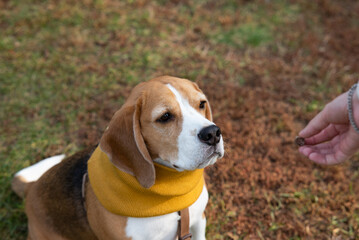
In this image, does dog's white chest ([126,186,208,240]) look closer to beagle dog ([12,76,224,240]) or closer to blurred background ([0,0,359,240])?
beagle dog ([12,76,224,240])

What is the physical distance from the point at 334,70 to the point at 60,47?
514 cm

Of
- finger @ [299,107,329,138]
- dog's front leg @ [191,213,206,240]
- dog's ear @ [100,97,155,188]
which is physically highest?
dog's ear @ [100,97,155,188]

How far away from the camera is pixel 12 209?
418 cm

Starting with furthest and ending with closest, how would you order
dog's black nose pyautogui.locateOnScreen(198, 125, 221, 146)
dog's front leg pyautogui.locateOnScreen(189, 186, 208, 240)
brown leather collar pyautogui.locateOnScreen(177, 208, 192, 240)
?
dog's front leg pyautogui.locateOnScreen(189, 186, 208, 240), brown leather collar pyautogui.locateOnScreen(177, 208, 192, 240), dog's black nose pyautogui.locateOnScreen(198, 125, 221, 146)

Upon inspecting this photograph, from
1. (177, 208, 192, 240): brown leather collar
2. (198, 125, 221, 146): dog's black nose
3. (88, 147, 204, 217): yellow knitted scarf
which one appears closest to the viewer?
(198, 125, 221, 146): dog's black nose

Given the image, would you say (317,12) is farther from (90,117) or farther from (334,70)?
(90,117)

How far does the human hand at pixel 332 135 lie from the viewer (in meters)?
3.12

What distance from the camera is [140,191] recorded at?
8.91 ft

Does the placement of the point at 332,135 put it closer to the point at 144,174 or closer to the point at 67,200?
the point at 144,174

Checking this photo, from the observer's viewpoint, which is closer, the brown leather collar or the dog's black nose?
the dog's black nose

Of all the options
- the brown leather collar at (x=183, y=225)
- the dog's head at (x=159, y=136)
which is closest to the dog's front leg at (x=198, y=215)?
the brown leather collar at (x=183, y=225)

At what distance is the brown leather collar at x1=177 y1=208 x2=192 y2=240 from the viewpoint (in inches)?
112

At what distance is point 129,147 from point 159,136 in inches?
9.8

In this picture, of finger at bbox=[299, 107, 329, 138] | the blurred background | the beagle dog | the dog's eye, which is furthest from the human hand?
the dog's eye
